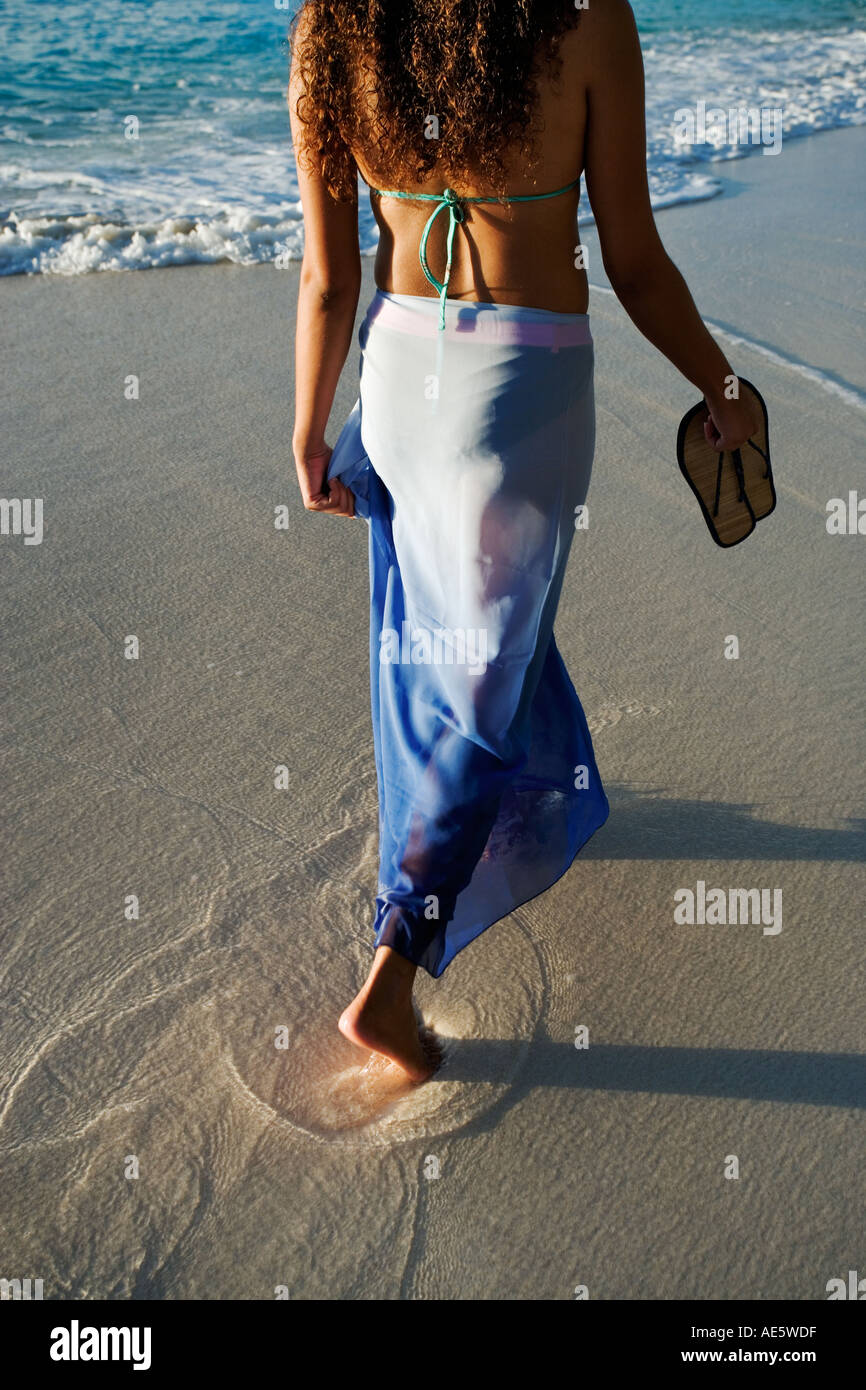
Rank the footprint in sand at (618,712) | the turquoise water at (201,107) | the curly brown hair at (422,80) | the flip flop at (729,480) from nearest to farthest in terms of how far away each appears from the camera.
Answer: the curly brown hair at (422,80), the flip flop at (729,480), the footprint in sand at (618,712), the turquoise water at (201,107)

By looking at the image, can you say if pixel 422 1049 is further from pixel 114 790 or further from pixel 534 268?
pixel 534 268

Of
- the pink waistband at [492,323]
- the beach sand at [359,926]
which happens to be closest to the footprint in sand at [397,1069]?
the beach sand at [359,926]

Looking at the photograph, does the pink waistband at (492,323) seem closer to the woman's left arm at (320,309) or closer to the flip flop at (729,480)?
the woman's left arm at (320,309)

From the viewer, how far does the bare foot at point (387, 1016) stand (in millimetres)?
1956

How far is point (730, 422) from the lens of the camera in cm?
208

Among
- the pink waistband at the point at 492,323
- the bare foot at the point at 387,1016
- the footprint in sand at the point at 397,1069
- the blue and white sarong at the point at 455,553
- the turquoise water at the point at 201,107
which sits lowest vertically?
the footprint in sand at the point at 397,1069

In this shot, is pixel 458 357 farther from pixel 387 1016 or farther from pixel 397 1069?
pixel 397 1069

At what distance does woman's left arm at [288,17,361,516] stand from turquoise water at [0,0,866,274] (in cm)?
395

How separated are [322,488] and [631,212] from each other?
2.28 ft

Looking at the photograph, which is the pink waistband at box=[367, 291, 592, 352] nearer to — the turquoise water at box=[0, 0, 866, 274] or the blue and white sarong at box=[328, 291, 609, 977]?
the blue and white sarong at box=[328, 291, 609, 977]

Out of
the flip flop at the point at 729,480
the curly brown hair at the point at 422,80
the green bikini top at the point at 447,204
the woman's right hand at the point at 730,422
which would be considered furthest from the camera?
the flip flop at the point at 729,480

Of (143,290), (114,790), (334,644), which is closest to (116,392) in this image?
(143,290)

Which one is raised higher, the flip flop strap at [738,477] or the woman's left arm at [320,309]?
the woman's left arm at [320,309]

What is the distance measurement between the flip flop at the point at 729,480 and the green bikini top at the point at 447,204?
559 mm
